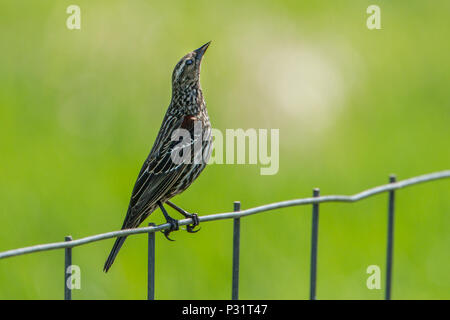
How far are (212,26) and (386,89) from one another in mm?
2502

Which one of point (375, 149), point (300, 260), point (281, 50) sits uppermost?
point (281, 50)

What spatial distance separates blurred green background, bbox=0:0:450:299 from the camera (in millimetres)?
9609

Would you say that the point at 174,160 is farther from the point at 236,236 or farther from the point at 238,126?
the point at 238,126

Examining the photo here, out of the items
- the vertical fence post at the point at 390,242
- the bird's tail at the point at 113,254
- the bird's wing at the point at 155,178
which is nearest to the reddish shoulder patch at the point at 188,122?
the bird's wing at the point at 155,178

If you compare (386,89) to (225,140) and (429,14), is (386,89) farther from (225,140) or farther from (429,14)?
(225,140)

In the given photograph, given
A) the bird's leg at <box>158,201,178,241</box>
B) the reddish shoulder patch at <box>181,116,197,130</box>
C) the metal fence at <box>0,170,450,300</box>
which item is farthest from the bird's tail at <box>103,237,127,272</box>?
the reddish shoulder patch at <box>181,116,197,130</box>

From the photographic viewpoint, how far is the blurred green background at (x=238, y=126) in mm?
9609

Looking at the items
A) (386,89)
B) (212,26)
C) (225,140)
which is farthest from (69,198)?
(386,89)

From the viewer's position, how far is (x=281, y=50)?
13797 millimetres

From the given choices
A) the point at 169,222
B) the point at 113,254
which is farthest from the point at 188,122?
the point at 113,254

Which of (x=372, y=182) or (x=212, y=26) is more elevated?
(x=212, y=26)

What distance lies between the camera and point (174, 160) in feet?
21.7

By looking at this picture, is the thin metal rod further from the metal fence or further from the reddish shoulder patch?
the reddish shoulder patch

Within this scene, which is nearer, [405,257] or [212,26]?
[405,257]
